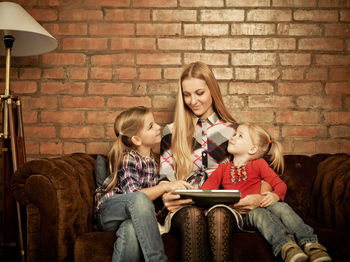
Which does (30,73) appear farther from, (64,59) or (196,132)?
(196,132)

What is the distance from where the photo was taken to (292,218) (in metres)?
1.55

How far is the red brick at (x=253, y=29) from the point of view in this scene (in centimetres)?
241

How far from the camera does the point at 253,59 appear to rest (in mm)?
2412

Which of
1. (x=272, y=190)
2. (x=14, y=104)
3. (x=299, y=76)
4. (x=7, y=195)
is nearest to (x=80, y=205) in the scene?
(x=7, y=195)

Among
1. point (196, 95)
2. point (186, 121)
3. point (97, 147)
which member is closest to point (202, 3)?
point (196, 95)

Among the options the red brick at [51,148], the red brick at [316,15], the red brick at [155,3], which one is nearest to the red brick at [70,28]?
the red brick at [155,3]

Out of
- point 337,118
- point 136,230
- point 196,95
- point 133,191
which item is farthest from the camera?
point 337,118

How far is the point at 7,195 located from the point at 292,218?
153 cm

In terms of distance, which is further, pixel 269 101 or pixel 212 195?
pixel 269 101

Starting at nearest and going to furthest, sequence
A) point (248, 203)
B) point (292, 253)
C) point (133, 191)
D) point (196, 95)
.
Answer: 1. point (292, 253)
2. point (248, 203)
3. point (133, 191)
4. point (196, 95)

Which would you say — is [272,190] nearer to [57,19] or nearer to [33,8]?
[57,19]

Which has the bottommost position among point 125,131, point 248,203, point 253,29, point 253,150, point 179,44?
point 248,203

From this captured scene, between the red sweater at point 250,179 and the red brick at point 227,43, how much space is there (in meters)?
0.95

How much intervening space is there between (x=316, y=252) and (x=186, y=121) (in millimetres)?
1040
